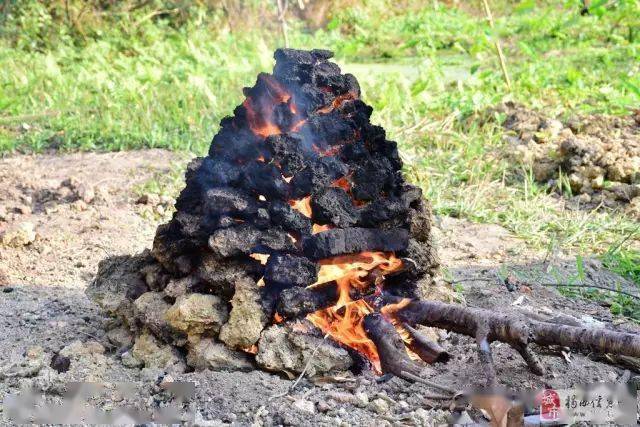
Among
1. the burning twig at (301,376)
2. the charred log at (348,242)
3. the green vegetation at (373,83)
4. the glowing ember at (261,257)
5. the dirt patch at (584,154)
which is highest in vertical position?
the green vegetation at (373,83)

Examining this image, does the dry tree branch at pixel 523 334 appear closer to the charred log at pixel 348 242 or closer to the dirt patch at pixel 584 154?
the charred log at pixel 348 242

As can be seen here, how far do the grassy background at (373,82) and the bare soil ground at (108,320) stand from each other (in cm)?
48

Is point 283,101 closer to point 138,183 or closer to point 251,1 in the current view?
point 138,183

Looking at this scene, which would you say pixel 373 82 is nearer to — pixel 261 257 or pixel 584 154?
pixel 584 154

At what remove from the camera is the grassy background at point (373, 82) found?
5.61 meters

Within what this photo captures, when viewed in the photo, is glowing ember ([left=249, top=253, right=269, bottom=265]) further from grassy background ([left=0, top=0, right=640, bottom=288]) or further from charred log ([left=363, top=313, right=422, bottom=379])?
grassy background ([left=0, top=0, right=640, bottom=288])

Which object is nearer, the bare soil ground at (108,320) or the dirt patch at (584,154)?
the bare soil ground at (108,320)

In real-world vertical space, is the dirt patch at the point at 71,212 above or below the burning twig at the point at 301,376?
above

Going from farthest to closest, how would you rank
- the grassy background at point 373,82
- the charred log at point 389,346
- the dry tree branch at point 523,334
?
the grassy background at point 373,82, the charred log at point 389,346, the dry tree branch at point 523,334

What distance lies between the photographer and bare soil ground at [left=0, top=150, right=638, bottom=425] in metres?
2.67

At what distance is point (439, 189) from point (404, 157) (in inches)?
18.7

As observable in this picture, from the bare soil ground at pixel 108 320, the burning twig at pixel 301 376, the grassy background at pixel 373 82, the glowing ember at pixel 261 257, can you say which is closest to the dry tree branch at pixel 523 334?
the bare soil ground at pixel 108 320

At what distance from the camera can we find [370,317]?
303cm

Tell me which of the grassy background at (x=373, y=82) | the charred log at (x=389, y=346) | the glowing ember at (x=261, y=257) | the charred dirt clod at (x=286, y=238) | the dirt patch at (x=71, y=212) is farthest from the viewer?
the grassy background at (x=373, y=82)
